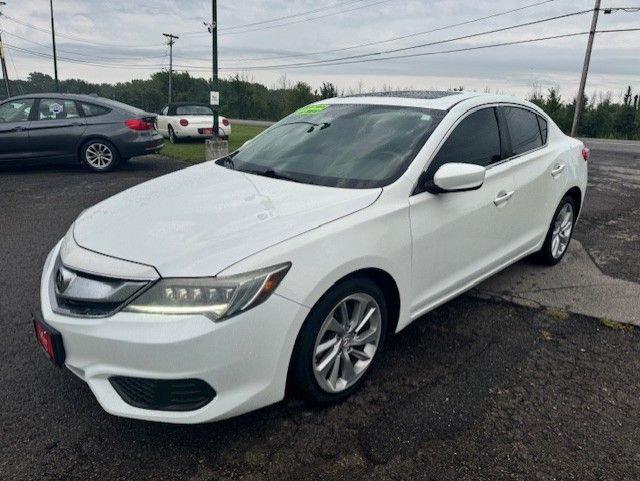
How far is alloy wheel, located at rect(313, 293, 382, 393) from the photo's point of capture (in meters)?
2.46

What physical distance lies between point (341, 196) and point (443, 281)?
902 millimetres

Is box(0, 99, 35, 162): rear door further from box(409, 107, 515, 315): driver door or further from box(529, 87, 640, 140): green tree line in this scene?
box(529, 87, 640, 140): green tree line

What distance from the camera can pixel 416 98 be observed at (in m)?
3.60

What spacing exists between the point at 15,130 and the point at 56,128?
66 centimetres

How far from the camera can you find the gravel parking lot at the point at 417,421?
2188 millimetres

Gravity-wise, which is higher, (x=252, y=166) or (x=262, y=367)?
(x=252, y=166)

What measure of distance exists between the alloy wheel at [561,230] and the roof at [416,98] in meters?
1.55

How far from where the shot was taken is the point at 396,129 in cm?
320

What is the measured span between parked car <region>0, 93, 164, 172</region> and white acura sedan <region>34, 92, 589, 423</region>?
6696 mm

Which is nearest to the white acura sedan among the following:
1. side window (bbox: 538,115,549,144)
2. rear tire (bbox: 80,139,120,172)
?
side window (bbox: 538,115,549,144)

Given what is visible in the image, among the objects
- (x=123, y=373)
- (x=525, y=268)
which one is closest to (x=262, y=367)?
(x=123, y=373)

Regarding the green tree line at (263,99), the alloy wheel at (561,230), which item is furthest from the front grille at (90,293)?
the green tree line at (263,99)

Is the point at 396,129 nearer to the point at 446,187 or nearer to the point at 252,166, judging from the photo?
the point at 446,187

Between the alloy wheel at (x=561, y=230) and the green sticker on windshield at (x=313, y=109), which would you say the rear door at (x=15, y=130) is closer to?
the green sticker on windshield at (x=313, y=109)
